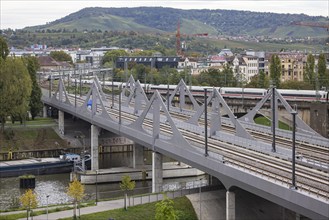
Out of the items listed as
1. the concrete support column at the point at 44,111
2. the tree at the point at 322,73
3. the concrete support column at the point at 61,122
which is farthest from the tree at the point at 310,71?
the concrete support column at the point at 44,111

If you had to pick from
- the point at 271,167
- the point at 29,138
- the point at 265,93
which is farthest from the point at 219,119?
the point at 29,138

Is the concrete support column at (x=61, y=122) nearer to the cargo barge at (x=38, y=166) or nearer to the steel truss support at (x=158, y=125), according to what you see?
the cargo barge at (x=38, y=166)

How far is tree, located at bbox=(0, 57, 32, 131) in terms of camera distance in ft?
276

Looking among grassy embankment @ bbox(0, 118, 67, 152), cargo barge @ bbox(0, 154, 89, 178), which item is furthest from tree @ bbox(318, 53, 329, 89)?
cargo barge @ bbox(0, 154, 89, 178)

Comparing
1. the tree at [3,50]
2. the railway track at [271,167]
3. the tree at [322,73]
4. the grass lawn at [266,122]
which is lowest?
the grass lawn at [266,122]

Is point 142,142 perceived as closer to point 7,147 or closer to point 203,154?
point 203,154

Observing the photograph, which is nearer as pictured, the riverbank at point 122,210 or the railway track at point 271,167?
the railway track at point 271,167

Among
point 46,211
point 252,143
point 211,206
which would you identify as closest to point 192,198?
point 211,206

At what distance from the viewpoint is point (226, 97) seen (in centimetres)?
9262

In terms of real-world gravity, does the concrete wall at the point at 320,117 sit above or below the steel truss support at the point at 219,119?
below

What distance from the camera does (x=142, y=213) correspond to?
45.0m

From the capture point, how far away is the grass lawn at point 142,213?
1740 inches

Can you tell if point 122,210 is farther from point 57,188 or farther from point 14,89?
point 14,89

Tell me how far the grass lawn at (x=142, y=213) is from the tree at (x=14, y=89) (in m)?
41.3
